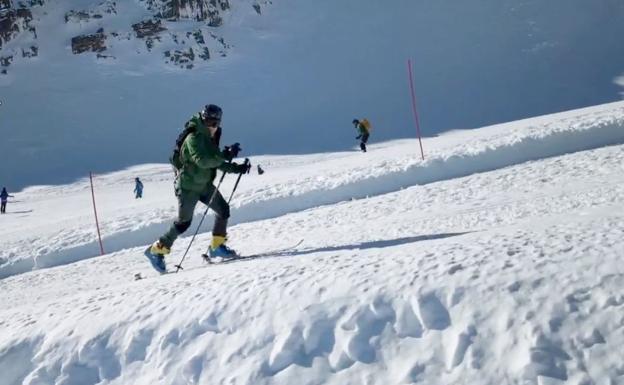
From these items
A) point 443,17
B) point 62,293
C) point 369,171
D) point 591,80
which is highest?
point 443,17

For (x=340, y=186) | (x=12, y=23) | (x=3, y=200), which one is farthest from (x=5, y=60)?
(x=340, y=186)

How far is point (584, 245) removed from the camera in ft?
10.9

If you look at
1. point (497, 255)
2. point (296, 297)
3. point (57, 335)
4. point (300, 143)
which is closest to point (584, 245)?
point (497, 255)

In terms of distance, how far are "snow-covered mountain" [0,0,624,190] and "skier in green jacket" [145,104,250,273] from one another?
24.3 m

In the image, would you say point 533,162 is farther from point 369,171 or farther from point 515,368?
point 515,368

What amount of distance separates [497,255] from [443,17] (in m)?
50.7

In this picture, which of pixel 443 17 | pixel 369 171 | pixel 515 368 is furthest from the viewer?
pixel 443 17

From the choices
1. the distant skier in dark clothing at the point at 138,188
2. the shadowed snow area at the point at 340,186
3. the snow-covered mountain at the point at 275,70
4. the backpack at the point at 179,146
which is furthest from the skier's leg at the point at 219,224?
the snow-covered mountain at the point at 275,70

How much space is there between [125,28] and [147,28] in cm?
209

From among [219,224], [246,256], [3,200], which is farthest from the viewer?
[3,200]

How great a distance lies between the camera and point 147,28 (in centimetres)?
4941

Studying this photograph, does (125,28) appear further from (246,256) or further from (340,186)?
(246,256)

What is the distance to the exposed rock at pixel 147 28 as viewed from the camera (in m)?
49.2

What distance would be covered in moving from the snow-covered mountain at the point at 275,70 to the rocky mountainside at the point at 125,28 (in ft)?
0.48
